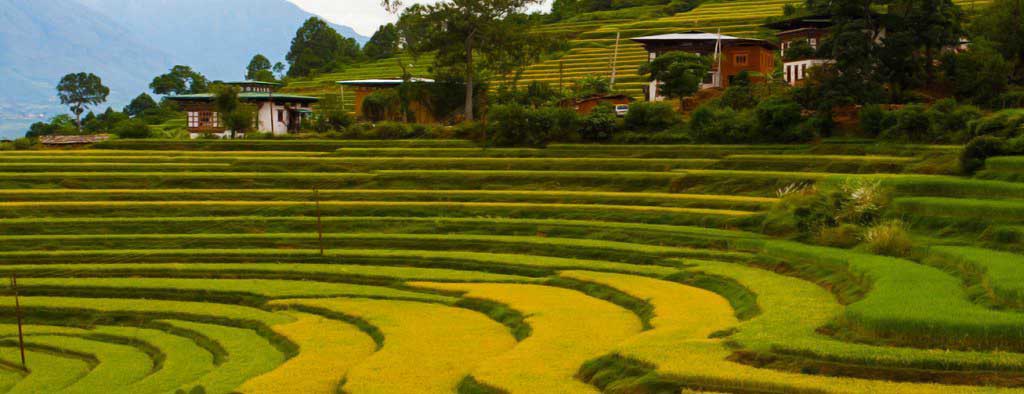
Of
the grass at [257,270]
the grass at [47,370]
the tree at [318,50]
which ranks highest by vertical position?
the tree at [318,50]

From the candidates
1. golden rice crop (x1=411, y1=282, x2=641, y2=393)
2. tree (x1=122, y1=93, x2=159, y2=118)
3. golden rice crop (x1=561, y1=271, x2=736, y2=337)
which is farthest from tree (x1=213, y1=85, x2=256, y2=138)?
tree (x1=122, y1=93, x2=159, y2=118)

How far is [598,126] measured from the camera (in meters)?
42.9

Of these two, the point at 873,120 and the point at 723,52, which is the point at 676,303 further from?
the point at 723,52

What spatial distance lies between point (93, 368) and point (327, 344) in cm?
468

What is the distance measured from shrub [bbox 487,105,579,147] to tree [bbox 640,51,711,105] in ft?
22.8

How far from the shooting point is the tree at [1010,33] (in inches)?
1665

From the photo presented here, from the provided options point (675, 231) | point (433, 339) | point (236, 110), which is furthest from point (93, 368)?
point (236, 110)

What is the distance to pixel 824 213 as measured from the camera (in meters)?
27.5

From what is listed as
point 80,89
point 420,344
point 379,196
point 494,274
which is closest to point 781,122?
point 379,196

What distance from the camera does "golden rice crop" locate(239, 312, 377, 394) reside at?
16484 millimetres

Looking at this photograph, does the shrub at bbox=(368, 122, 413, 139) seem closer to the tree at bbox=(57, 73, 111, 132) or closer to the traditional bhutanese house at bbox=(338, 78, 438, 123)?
the traditional bhutanese house at bbox=(338, 78, 438, 123)

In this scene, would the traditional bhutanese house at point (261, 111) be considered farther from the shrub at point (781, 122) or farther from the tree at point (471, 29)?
the shrub at point (781, 122)

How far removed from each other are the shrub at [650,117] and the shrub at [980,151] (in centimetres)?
1474

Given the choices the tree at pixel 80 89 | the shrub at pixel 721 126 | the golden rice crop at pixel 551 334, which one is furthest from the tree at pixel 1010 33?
the tree at pixel 80 89
